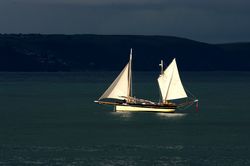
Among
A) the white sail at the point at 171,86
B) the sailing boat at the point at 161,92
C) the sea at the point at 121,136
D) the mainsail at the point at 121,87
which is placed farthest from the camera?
the mainsail at the point at 121,87

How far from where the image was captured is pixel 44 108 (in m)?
130

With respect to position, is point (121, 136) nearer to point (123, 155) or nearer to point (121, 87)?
point (123, 155)

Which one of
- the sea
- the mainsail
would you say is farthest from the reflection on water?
the mainsail

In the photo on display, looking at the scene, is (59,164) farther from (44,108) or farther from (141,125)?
(44,108)

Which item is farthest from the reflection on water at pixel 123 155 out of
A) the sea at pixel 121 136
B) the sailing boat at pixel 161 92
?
the sailing boat at pixel 161 92

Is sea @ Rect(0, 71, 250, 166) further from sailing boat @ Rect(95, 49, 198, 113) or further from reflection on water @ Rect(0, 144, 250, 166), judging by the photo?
sailing boat @ Rect(95, 49, 198, 113)

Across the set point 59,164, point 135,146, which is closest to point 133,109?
point 135,146

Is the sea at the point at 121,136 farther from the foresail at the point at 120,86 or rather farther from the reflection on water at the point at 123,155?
the foresail at the point at 120,86

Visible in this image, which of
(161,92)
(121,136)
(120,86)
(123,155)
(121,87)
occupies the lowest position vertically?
(123,155)

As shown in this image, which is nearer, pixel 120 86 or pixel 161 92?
pixel 161 92

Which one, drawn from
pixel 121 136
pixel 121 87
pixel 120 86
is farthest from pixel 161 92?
pixel 121 136

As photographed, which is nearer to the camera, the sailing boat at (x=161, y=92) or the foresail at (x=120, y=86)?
the sailing boat at (x=161, y=92)

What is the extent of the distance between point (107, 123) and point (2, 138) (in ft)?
61.4

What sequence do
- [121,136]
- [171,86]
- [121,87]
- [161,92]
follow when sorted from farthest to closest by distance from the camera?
[121,87]
[161,92]
[171,86]
[121,136]
